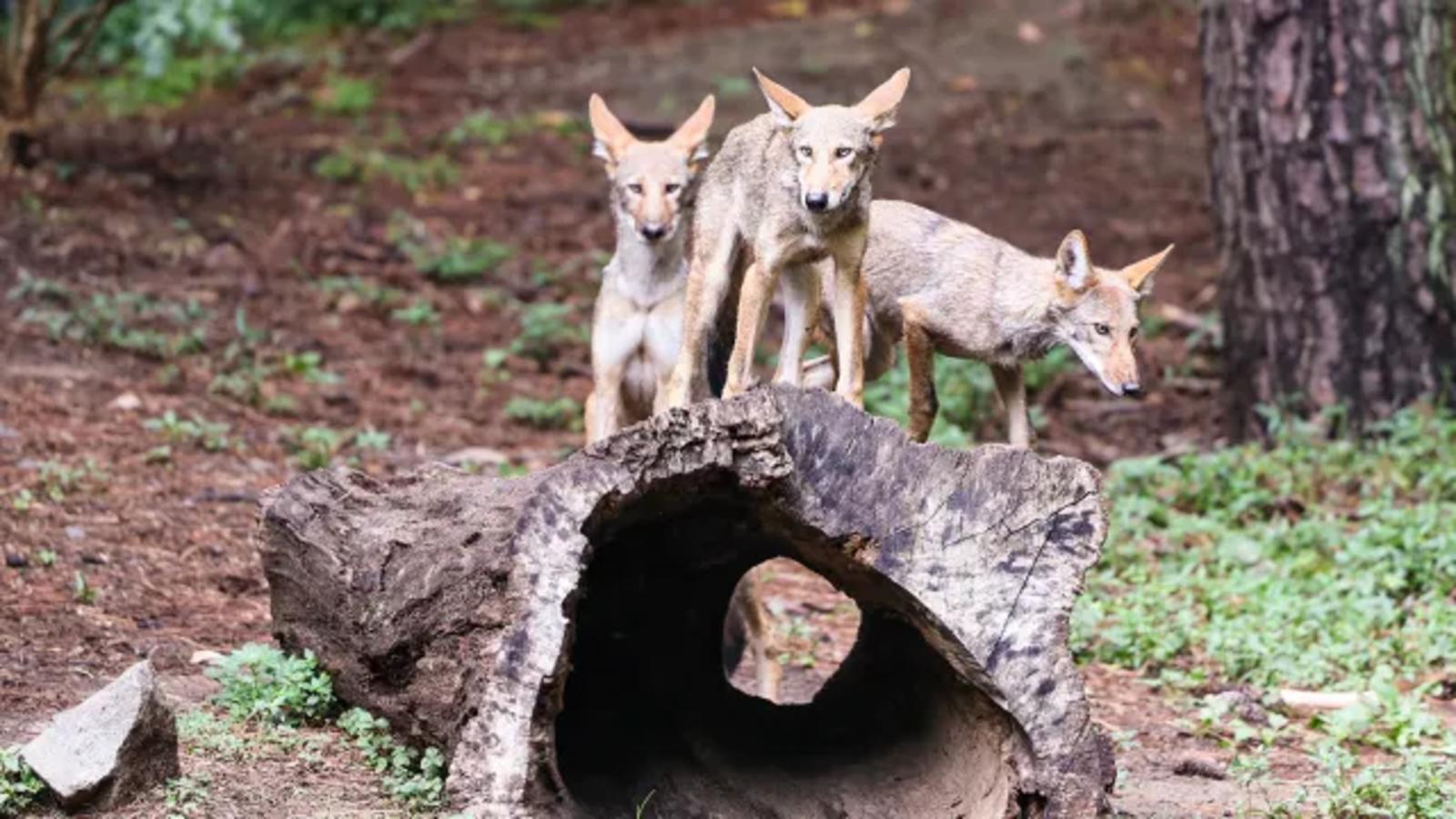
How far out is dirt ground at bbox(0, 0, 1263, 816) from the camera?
819 centimetres

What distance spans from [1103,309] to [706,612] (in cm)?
169

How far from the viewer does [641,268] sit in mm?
7125

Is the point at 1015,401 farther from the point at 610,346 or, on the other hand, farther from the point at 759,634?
the point at 610,346

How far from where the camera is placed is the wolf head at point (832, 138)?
5.89 meters

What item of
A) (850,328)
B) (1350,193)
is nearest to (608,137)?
(850,328)

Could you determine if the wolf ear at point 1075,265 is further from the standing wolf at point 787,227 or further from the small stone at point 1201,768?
the small stone at point 1201,768

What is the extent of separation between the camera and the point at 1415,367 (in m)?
11.1

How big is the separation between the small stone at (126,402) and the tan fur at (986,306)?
4.88 m

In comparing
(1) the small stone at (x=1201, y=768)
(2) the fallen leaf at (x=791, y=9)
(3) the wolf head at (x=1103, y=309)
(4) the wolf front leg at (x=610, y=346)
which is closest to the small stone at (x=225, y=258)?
(4) the wolf front leg at (x=610, y=346)

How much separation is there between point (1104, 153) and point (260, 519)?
1286cm

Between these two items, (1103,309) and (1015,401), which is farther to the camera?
(1015,401)

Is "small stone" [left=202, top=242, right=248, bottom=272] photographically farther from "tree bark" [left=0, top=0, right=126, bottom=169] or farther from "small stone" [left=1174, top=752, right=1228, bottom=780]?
"small stone" [left=1174, top=752, right=1228, bottom=780]

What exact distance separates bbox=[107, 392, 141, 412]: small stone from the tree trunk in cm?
633

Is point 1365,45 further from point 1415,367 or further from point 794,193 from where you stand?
point 794,193
